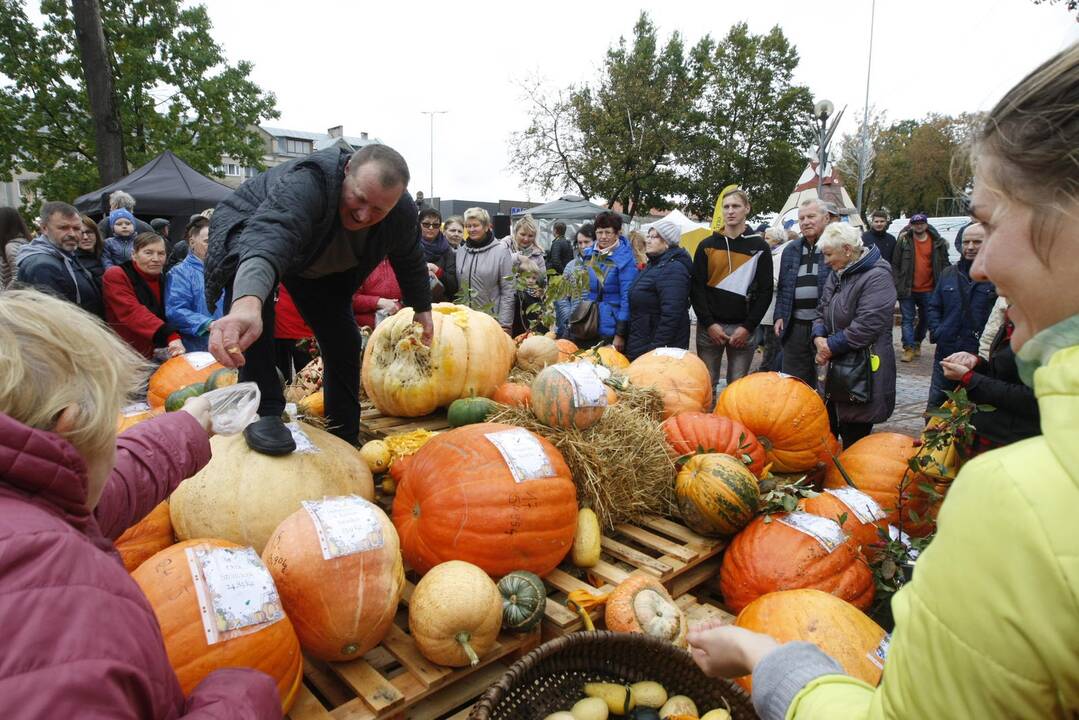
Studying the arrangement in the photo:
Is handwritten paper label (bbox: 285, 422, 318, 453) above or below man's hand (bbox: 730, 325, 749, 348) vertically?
below

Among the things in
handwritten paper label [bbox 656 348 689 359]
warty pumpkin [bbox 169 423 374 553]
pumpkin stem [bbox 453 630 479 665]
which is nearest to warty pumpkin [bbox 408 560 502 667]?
pumpkin stem [bbox 453 630 479 665]

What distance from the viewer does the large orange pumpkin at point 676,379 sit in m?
3.74

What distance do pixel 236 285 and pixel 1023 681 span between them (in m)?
1.93

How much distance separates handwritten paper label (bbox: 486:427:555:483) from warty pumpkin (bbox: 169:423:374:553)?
642 millimetres

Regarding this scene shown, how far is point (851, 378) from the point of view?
3.81 metres

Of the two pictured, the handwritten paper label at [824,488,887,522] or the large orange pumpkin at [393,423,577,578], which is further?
the handwritten paper label at [824,488,887,522]

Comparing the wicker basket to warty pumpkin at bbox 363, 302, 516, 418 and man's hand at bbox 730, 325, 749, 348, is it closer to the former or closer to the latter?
warty pumpkin at bbox 363, 302, 516, 418

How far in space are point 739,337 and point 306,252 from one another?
3744 mm

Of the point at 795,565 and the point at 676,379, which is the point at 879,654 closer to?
the point at 795,565

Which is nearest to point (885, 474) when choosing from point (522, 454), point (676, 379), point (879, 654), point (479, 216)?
point (676, 379)

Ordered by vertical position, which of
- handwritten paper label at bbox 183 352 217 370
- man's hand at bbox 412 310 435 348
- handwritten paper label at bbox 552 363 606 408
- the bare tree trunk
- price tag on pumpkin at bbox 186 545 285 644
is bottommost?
price tag on pumpkin at bbox 186 545 285 644

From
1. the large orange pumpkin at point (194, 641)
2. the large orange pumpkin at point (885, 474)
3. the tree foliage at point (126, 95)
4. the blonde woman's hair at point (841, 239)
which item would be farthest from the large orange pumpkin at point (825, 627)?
the tree foliage at point (126, 95)

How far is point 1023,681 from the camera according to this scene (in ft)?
1.87

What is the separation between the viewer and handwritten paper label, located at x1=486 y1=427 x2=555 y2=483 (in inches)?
91.4
